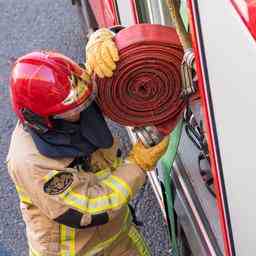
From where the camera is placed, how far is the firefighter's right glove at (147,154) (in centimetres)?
261

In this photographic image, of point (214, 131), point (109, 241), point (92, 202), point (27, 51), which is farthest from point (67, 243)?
point (27, 51)

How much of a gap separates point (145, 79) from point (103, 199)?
53 centimetres

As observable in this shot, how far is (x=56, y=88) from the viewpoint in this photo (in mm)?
2486

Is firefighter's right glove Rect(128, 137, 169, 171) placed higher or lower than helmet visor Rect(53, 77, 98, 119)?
lower

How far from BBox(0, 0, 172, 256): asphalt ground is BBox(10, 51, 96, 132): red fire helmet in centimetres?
143

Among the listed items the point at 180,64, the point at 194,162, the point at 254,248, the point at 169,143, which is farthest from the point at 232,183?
the point at 194,162

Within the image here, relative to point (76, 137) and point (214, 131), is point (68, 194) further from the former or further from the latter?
point (214, 131)

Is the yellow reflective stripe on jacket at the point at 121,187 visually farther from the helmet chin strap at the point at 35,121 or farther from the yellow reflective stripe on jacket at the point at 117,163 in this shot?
the helmet chin strap at the point at 35,121

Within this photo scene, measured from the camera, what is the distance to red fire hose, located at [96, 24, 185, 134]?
2.37m

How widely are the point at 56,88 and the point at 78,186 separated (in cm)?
40

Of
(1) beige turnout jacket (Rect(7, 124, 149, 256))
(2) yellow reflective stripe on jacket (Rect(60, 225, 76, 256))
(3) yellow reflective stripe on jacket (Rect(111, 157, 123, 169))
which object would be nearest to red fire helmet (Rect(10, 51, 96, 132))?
(1) beige turnout jacket (Rect(7, 124, 149, 256))

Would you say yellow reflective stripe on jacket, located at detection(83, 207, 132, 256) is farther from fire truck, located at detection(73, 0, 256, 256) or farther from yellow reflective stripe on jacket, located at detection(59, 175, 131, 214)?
yellow reflective stripe on jacket, located at detection(59, 175, 131, 214)

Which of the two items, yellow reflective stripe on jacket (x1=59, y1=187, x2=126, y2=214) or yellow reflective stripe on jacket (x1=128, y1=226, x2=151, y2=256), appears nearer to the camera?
yellow reflective stripe on jacket (x1=59, y1=187, x2=126, y2=214)

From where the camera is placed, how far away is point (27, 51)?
20.1 feet
